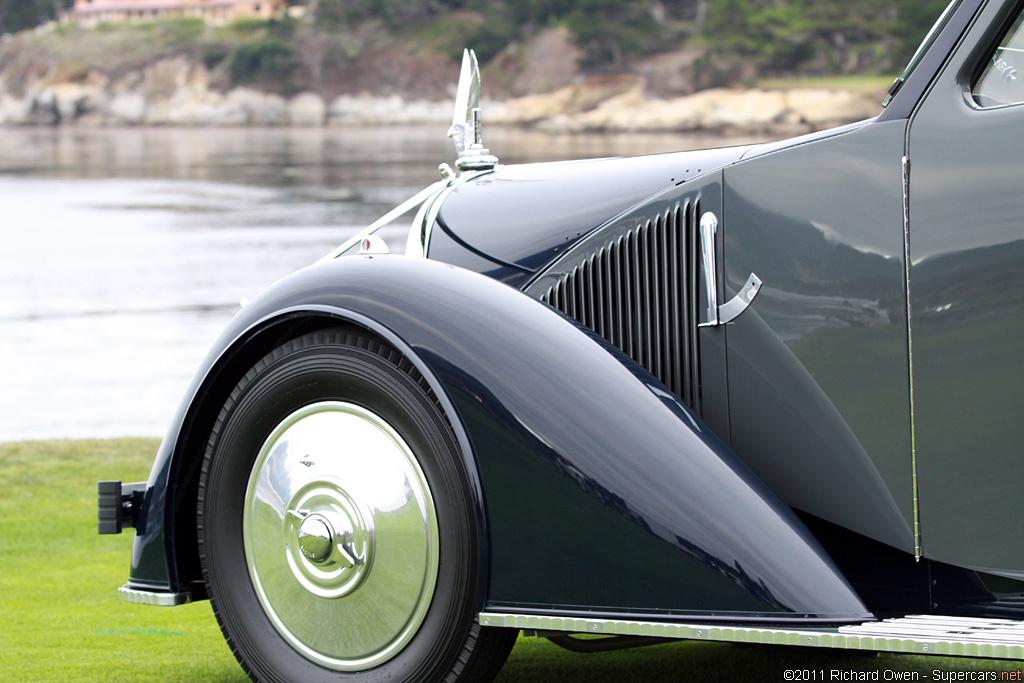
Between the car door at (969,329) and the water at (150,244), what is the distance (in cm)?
774

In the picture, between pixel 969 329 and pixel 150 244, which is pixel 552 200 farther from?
→ pixel 150 244

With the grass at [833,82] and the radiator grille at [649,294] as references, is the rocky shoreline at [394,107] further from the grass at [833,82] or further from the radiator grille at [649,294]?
the radiator grille at [649,294]

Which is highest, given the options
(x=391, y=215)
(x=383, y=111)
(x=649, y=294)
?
(x=383, y=111)

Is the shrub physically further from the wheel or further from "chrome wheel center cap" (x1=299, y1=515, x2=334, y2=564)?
Answer: "chrome wheel center cap" (x1=299, y1=515, x2=334, y2=564)

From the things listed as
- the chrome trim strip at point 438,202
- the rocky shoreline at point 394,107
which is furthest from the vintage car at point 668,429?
the rocky shoreline at point 394,107

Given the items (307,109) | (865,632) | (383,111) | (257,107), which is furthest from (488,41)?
(865,632)

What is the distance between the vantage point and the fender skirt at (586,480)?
2.45 m

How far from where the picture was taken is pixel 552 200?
3.39m

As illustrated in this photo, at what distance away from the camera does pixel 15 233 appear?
3045 cm

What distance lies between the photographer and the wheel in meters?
2.70

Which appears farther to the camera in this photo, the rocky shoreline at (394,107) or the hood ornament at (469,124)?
the rocky shoreline at (394,107)

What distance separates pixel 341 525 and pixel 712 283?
1.05 meters

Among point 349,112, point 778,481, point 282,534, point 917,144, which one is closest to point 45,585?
point 282,534

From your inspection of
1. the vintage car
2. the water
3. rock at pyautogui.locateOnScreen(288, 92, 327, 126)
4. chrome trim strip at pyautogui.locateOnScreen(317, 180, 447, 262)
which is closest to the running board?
the vintage car
